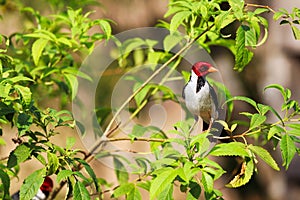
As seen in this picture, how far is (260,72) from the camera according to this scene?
282cm

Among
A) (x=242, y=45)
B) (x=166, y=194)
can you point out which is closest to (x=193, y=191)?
(x=166, y=194)

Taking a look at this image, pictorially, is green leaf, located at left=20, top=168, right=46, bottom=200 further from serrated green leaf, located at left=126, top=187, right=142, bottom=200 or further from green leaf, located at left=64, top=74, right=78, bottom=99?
green leaf, located at left=64, top=74, right=78, bottom=99

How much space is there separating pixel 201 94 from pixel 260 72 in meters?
1.93

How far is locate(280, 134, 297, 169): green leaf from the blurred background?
1.79 metres

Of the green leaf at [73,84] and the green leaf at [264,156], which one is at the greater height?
the green leaf at [73,84]

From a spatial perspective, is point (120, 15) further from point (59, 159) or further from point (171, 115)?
point (59, 159)

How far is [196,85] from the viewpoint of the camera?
0.98 m

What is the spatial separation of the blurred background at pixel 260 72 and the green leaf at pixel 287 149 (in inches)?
70.4

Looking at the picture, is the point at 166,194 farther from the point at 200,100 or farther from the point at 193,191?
the point at 200,100

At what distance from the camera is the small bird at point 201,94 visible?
964 millimetres

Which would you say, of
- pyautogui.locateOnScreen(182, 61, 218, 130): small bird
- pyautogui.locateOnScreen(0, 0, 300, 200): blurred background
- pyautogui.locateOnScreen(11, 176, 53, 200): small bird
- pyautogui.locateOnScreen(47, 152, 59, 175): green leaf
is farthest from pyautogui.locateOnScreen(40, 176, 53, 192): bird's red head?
pyautogui.locateOnScreen(0, 0, 300, 200): blurred background

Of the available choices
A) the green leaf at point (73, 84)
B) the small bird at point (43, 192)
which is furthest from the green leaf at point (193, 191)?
the small bird at point (43, 192)

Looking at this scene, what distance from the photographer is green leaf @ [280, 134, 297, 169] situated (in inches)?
36.5

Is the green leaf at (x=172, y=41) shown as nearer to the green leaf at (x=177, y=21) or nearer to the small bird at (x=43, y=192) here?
the green leaf at (x=177, y=21)
